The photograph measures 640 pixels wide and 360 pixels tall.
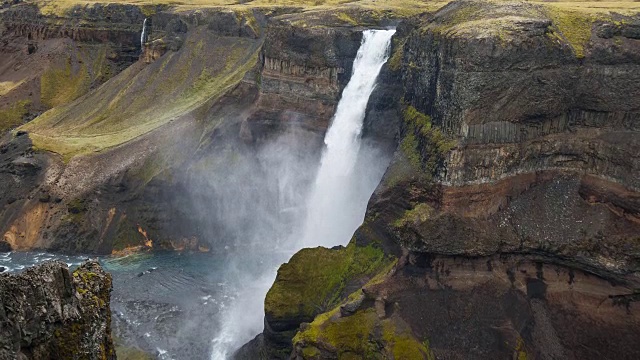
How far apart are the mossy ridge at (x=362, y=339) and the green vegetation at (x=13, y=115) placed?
76.3 metres

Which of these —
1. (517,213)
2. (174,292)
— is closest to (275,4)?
(174,292)

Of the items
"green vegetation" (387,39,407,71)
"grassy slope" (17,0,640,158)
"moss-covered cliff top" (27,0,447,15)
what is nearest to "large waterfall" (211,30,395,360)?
"green vegetation" (387,39,407,71)

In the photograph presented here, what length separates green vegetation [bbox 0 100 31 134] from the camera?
93.8m

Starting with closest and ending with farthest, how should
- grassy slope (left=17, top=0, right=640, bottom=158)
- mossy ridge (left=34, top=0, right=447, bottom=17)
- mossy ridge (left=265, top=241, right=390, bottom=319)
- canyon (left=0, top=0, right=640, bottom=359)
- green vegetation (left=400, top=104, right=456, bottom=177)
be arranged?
canyon (left=0, top=0, right=640, bottom=359)
green vegetation (left=400, top=104, right=456, bottom=177)
mossy ridge (left=265, top=241, right=390, bottom=319)
mossy ridge (left=34, top=0, right=447, bottom=17)
grassy slope (left=17, top=0, right=640, bottom=158)

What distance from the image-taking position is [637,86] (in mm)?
36469

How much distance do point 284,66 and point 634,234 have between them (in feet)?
148

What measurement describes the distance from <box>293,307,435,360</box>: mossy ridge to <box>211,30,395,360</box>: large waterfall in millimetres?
15934

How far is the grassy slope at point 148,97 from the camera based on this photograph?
7856cm

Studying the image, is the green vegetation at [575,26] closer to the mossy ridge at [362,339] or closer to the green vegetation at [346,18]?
the mossy ridge at [362,339]

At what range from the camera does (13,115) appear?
95.9m

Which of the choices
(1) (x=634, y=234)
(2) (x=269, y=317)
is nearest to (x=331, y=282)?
(2) (x=269, y=317)

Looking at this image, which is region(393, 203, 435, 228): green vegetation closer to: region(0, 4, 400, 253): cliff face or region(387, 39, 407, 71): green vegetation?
region(387, 39, 407, 71): green vegetation

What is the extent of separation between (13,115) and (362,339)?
269 feet

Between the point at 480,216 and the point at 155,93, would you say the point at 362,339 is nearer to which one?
the point at 480,216
